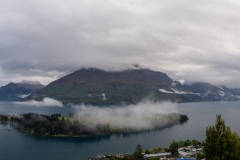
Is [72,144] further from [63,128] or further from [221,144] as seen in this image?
[221,144]

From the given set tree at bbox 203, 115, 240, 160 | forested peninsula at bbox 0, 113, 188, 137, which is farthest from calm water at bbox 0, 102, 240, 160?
tree at bbox 203, 115, 240, 160

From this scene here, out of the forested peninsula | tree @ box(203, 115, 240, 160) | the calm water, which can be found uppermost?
tree @ box(203, 115, 240, 160)

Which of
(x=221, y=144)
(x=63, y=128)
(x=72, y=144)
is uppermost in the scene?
(x=221, y=144)

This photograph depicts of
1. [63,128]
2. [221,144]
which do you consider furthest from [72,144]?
[221,144]

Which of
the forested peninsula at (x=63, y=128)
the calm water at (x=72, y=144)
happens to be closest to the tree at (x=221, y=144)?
the calm water at (x=72, y=144)

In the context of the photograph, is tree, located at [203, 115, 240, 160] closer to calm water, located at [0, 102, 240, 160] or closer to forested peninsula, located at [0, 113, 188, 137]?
calm water, located at [0, 102, 240, 160]

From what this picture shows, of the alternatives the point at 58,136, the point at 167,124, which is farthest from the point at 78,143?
the point at 167,124

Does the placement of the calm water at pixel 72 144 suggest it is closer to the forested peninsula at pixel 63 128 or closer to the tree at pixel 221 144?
the forested peninsula at pixel 63 128

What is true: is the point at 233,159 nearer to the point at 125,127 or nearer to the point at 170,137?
the point at 170,137

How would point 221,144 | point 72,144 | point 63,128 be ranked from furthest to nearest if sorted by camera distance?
point 63,128 < point 72,144 < point 221,144
